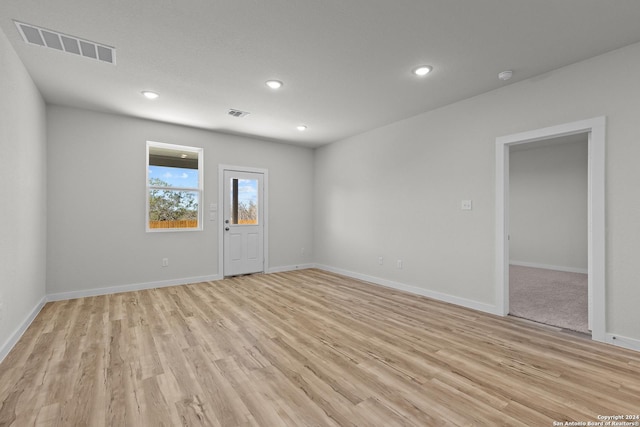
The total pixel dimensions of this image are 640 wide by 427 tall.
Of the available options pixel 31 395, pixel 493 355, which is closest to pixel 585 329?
pixel 493 355

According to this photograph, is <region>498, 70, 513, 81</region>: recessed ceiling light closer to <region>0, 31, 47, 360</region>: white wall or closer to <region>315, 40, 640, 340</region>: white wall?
<region>315, 40, 640, 340</region>: white wall

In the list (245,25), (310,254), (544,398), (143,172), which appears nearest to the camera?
(544,398)

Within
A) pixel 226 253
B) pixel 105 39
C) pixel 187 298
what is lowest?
pixel 187 298

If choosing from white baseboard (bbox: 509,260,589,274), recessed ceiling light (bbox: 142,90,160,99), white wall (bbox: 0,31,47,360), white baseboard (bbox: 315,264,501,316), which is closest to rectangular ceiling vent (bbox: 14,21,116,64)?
white wall (bbox: 0,31,47,360)

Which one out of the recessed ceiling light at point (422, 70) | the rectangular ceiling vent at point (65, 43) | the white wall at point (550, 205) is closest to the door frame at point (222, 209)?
the rectangular ceiling vent at point (65, 43)

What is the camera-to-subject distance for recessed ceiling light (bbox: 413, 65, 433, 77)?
9.86ft

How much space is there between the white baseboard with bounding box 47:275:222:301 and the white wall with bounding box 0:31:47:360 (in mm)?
286

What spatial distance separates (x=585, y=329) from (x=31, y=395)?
184 inches

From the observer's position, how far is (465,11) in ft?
7.16

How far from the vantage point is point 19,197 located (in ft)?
9.48

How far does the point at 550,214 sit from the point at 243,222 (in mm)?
6715

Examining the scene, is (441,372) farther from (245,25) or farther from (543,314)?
(245,25)

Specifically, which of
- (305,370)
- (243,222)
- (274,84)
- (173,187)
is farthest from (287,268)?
(305,370)

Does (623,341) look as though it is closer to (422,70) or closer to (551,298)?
(551,298)
